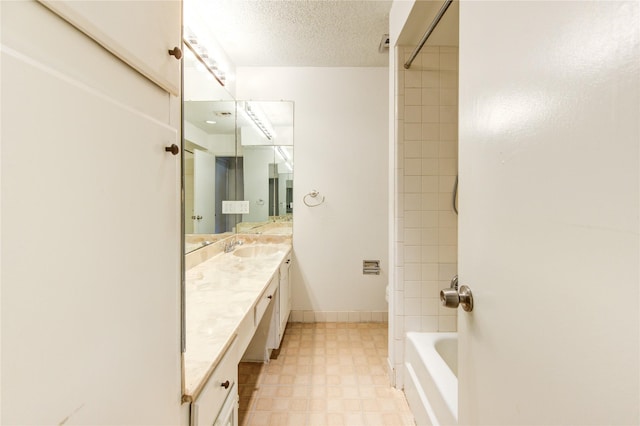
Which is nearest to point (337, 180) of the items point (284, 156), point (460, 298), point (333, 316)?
point (284, 156)

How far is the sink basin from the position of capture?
2.52 metres

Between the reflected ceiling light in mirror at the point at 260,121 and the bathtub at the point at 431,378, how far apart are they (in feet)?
7.24

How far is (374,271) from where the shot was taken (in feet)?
9.37

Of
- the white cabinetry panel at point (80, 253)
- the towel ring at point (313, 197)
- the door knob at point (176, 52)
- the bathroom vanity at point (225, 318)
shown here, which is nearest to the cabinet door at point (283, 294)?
the bathroom vanity at point (225, 318)

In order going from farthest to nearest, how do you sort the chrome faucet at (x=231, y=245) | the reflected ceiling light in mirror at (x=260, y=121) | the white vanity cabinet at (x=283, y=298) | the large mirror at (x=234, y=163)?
1. the reflected ceiling light in mirror at (x=260, y=121)
2. the chrome faucet at (x=231, y=245)
3. the white vanity cabinet at (x=283, y=298)
4. the large mirror at (x=234, y=163)

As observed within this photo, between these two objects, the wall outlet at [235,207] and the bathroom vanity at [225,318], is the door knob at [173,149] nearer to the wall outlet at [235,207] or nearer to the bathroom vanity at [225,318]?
the bathroom vanity at [225,318]

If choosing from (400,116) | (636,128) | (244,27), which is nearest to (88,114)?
(636,128)

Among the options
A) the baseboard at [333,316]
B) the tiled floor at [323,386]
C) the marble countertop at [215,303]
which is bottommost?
the tiled floor at [323,386]

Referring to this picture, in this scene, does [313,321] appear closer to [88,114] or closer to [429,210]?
[429,210]

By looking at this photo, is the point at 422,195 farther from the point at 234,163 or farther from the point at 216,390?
the point at 234,163

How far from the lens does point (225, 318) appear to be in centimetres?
107

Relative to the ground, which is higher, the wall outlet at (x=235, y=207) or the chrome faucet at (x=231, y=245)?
the wall outlet at (x=235, y=207)

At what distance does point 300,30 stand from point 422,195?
5.28 ft

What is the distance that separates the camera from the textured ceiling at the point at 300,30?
1.92m
